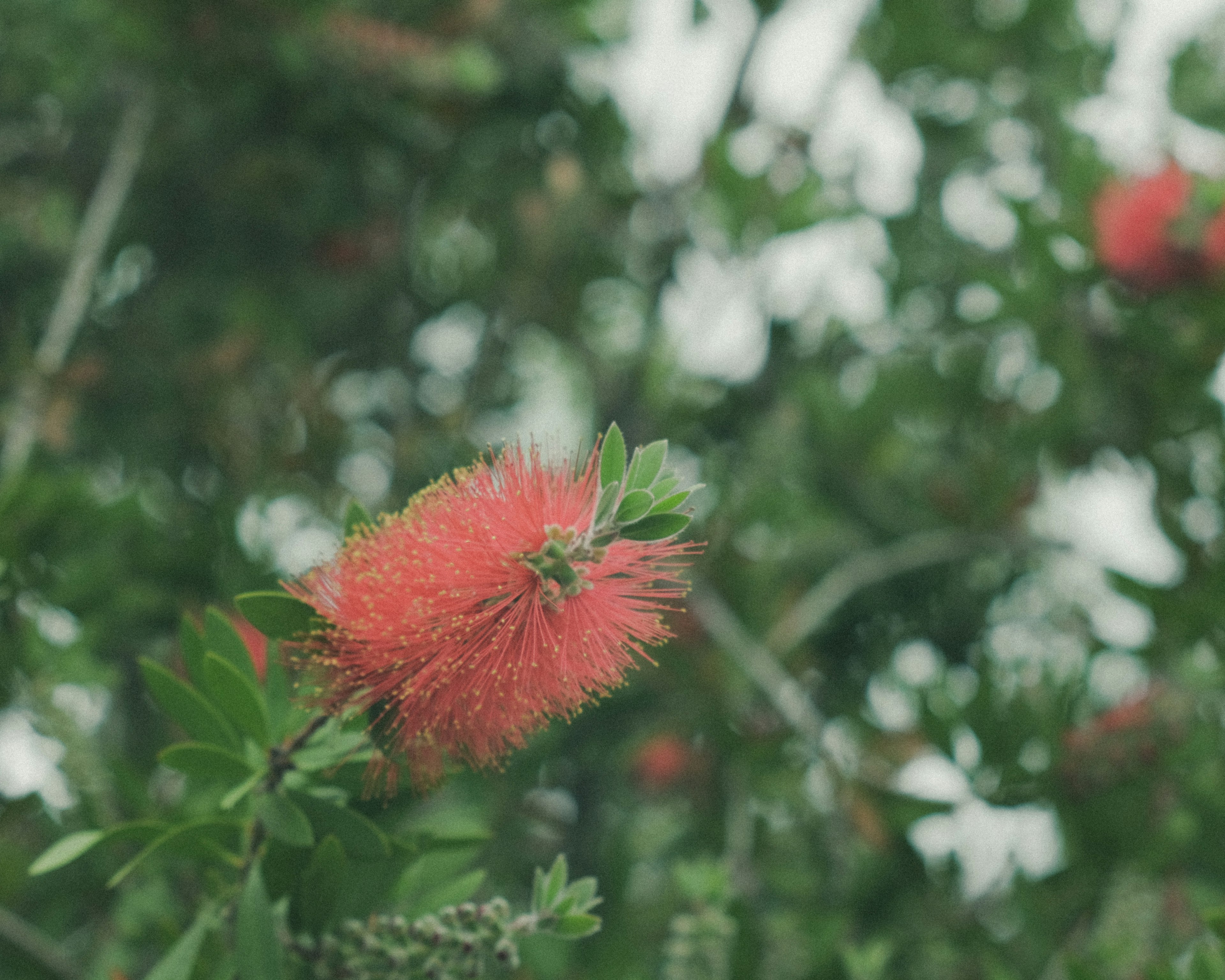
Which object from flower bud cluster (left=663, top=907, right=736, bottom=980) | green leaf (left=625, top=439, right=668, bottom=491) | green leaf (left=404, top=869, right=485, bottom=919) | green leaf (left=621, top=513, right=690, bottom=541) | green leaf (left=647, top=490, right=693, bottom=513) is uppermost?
green leaf (left=625, top=439, right=668, bottom=491)

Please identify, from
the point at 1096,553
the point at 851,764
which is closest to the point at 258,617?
the point at 851,764

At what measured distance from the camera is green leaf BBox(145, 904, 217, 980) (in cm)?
120

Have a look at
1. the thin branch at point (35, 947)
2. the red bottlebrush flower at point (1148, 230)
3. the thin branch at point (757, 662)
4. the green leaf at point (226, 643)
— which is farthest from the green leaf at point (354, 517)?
the red bottlebrush flower at point (1148, 230)

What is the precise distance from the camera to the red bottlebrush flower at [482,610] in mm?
1076

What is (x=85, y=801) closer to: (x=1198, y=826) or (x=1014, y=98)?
(x=1198, y=826)

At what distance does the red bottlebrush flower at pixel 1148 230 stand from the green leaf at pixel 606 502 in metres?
2.33

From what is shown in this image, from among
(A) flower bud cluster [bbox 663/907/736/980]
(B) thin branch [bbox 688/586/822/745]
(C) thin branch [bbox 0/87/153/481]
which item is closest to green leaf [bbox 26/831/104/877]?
(A) flower bud cluster [bbox 663/907/736/980]

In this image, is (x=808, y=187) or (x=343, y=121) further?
(x=343, y=121)

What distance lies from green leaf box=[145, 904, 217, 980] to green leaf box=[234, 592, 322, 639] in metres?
0.39

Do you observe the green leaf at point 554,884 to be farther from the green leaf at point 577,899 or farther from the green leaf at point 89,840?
the green leaf at point 89,840

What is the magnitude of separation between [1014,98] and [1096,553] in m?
2.25

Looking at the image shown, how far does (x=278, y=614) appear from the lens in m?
1.14

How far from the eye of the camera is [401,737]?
1.13 metres

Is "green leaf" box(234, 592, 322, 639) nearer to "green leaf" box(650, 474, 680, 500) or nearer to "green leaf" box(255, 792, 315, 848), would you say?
"green leaf" box(255, 792, 315, 848)
